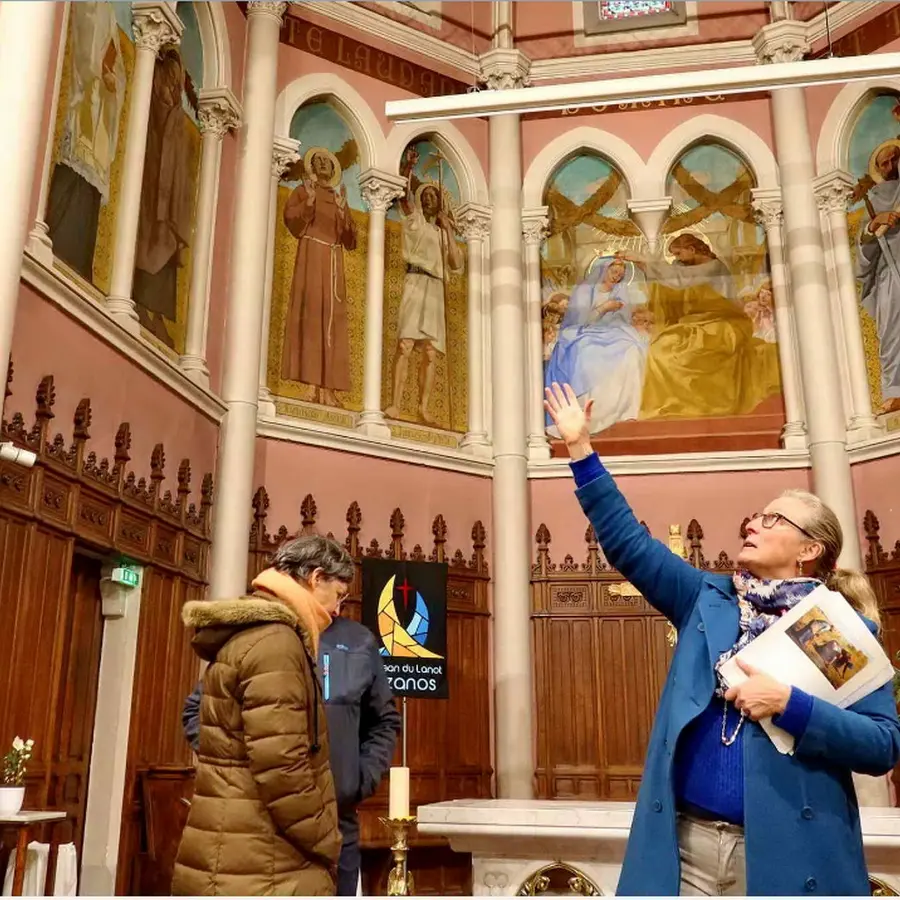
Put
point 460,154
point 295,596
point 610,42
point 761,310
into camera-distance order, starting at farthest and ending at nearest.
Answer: point 610,42
point 460,154
point 761,310
point 295,596

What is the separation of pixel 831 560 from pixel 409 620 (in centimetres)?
628

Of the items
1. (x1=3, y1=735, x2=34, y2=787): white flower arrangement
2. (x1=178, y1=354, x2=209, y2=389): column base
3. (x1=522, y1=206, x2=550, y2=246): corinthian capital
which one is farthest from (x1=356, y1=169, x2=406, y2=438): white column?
(x1=3, y1=735, x2=34, y2=787): white flower arrangement

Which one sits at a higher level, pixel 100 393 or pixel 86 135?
pixel 86 135

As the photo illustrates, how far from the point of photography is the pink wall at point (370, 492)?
888 cm

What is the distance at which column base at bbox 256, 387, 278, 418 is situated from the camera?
8.96 m

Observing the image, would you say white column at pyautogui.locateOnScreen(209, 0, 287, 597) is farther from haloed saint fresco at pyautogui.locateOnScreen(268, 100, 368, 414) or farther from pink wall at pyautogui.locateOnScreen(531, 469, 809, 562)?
pink wall at pyautogui.locateOnScreen(531, 469, 809, 562)

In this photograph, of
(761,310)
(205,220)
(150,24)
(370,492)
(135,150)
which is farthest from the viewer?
(761,310)

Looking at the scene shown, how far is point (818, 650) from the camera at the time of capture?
227 cm

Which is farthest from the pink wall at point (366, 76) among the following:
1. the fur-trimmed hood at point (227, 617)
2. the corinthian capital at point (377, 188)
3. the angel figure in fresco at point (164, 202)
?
the fur-trimmed hood at point (227, 617)

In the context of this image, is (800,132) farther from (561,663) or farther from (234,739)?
(234,739)

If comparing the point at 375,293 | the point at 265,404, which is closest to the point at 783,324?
the point at 375,293

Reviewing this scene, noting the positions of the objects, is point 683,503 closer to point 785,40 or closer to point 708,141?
point 708,141

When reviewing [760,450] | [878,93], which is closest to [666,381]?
[760,450]

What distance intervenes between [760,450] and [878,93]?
3.86 m
